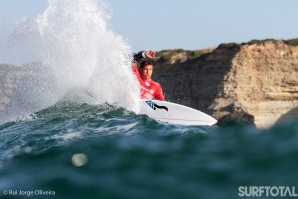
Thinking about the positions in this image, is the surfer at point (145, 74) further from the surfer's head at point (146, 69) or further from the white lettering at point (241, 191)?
the white lettering at point (241, 191)

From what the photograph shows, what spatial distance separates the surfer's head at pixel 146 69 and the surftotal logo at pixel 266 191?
25.9 ft

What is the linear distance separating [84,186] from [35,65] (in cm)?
1102

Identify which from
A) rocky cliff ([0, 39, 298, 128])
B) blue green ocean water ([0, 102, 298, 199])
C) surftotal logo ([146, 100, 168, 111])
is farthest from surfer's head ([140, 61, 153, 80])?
rocky cliff ([0, 39, 298, 128])

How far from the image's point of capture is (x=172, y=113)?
389 inches

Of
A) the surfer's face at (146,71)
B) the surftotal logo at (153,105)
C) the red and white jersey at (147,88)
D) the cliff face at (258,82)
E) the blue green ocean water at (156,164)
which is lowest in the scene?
the blue green ocean water at (156,164)

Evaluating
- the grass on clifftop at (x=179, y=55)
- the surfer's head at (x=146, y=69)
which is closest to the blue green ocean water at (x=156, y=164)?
the surfer's head at (x=146, y=69)

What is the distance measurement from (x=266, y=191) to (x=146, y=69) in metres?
8.02

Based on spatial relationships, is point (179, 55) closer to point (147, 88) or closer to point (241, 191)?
point (147, 88)

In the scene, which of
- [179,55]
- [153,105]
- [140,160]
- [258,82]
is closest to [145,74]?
[153,105]

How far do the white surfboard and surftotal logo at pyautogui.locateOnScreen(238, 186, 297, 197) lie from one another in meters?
6.11

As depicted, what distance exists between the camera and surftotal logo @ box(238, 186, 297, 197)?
3330 millimetres

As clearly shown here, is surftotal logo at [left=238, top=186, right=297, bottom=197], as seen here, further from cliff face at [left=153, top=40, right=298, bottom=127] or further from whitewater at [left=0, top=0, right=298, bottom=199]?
cliff face at [left=153, top=40, right=298, bottom=127]

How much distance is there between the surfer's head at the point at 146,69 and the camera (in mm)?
11242

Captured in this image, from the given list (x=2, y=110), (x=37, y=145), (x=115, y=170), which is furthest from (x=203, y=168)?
(x=2, y=110)
